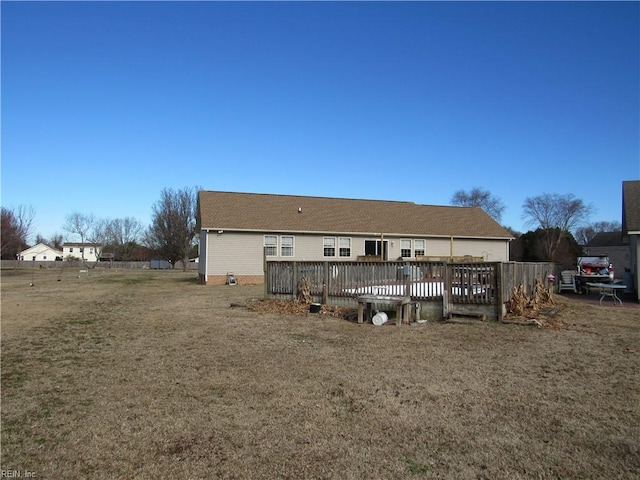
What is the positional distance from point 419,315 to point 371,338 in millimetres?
2668

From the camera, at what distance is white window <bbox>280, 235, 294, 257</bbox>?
2512 centimetres

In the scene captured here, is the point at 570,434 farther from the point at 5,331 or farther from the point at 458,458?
the point at 5,331

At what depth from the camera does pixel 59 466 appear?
3.32 meters

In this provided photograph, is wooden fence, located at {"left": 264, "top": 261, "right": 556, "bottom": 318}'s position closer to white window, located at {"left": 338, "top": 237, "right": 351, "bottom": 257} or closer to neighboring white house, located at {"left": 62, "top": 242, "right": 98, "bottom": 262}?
white window, located at {"left": 338, "top": 237, "right": 351, "bottom": 257}

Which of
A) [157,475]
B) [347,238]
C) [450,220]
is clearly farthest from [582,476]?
[450,220]

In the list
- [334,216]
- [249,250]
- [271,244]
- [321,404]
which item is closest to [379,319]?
[321,404]

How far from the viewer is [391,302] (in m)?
10.0

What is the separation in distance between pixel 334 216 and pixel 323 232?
2234mm

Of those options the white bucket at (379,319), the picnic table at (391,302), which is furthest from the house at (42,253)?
the white bucket at (379,319)

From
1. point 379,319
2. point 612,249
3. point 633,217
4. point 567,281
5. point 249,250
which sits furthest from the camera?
point 612,249

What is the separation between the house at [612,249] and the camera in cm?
4519

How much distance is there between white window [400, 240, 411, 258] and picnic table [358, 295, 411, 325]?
56.8 feet

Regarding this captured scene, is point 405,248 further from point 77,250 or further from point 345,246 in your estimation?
point 77,250

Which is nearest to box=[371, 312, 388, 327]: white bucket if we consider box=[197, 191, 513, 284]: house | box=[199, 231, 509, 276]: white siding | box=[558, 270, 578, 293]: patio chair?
box=[558, 270, 578, 293]: patio chair
